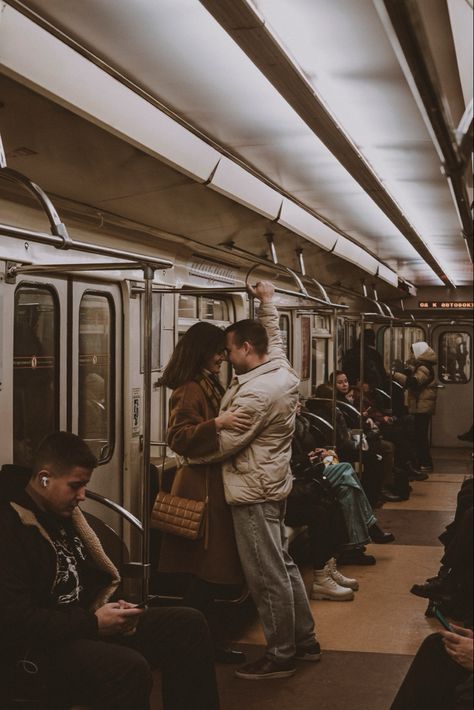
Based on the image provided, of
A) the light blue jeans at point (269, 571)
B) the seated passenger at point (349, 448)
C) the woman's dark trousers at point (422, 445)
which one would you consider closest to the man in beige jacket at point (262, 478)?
the light blue jeans at point (269, 571)

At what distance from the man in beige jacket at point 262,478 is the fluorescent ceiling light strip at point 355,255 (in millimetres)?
4153

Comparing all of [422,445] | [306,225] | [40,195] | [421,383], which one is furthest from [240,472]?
[421,383]

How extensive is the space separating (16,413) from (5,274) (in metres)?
0.69

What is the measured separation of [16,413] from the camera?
4.47 m

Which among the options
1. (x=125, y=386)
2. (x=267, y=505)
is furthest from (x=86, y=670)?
(x=125, y=386)

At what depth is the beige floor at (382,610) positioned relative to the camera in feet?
17.7

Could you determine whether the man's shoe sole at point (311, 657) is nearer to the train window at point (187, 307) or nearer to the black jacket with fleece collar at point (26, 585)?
the black jacket with fleece collar at point (26, 585)

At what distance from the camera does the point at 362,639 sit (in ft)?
17.8

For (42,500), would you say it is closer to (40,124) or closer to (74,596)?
(74,596)

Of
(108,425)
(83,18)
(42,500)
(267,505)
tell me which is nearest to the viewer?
(83,18)

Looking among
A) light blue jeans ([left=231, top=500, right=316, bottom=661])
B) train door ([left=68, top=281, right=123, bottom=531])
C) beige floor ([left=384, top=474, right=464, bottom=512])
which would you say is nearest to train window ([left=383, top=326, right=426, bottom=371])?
beige floor ([left=384, top=474, right=464, bottom=512])

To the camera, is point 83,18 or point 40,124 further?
point 40,124

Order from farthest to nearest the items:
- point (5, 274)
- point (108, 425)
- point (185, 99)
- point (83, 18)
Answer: point (108, 425)
point (5, 274)
point (185, 99)
point (83, 18)

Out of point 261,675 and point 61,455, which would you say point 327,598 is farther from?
point 61,455
